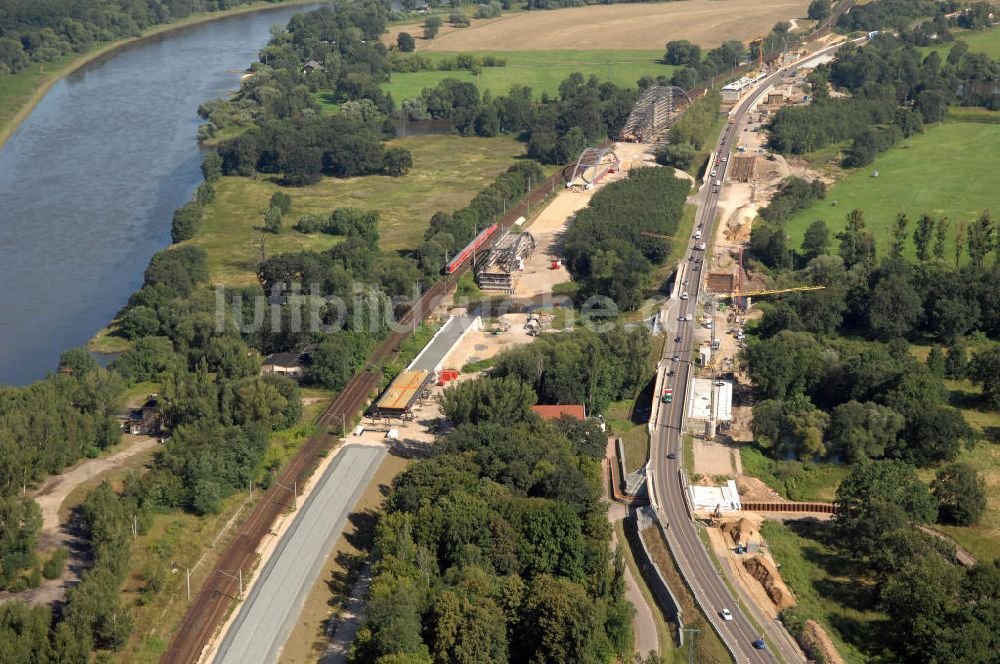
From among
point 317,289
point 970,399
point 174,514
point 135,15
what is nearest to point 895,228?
point 970,399

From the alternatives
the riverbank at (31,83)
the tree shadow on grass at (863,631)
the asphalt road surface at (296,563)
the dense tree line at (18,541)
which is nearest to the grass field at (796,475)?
the tree shadow on grass at (863,631)

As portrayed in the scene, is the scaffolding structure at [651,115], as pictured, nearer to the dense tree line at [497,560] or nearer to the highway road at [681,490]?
the highway road at [681,490]

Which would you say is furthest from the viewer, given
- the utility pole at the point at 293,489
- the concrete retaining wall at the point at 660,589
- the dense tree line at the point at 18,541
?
the utility pole at the point at 293,489

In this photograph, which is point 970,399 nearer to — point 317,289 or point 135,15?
point 317,289

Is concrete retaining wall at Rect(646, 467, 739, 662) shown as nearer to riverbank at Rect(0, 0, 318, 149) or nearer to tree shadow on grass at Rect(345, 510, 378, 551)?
tree shadow on grass at Rect(345, 510, 378, 551)

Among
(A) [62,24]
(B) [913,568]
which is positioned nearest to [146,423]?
(B) [913,568]
